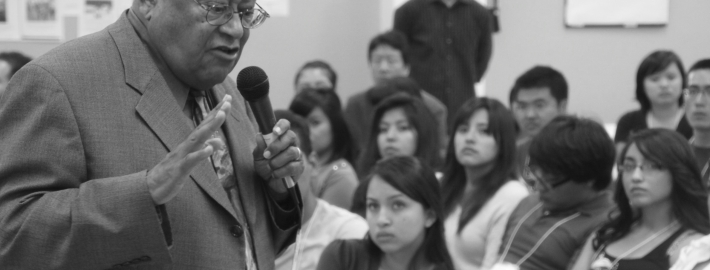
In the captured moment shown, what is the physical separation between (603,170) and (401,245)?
2.48ft

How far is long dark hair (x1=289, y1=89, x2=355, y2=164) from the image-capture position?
4.16 m

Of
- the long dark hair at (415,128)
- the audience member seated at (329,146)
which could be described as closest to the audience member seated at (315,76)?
the audience member seated at (329,146)

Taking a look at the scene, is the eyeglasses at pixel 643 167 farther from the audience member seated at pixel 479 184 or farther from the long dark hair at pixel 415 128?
the long dark hair at pixel 415 128

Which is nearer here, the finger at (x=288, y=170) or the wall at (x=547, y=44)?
the finger at (x=288, y=170)

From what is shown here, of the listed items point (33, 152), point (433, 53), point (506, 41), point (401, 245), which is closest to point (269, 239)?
point (33, 152)

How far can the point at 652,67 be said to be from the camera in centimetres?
412

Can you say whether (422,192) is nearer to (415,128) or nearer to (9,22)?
(415,128)

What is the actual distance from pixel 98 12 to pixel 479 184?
9.81ft

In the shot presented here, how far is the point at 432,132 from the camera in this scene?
154 inches

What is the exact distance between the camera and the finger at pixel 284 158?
171cm

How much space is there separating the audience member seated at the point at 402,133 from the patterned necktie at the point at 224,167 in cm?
212

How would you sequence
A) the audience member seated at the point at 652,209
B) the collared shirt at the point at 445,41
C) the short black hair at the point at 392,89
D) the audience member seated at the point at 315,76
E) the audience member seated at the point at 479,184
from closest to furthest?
the audience member seated at the point at 652,209 < the audience member seated at the point at 479,184 < the short black hair at the point at 392,89 < the audience member seated at the point at 315,76 < the collared shirt at the point at 445,41

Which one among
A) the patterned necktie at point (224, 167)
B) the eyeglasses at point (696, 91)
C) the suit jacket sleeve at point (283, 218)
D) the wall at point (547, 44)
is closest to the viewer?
the patterned necktie at point (224, 167)

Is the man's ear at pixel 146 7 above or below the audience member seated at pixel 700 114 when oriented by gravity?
above
